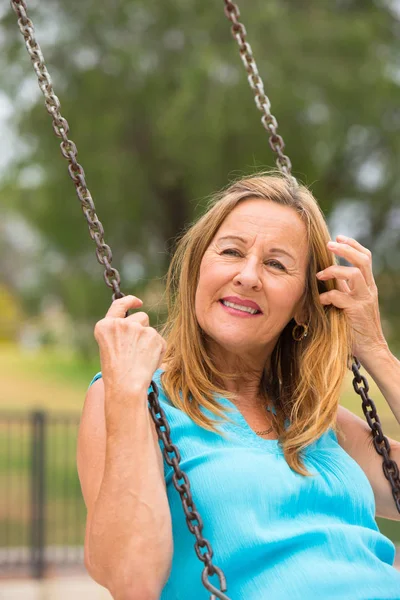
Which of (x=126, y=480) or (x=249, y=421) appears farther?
(x=249, y=421)

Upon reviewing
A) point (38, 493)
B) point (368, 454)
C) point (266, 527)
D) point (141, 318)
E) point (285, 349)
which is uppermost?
point (141, 318)

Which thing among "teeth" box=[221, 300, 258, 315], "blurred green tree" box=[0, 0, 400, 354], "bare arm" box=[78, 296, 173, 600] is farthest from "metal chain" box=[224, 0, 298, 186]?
"blurred green tree" box=[0, 0, 400, 354]

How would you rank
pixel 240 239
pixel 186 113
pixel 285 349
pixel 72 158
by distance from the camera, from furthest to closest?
pixel 186 113 < pixel 285 349 < pixel 240 239 < pixel 72 158

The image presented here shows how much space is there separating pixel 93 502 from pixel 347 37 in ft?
25.3

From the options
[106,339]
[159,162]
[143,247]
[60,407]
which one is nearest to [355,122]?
[159,162]

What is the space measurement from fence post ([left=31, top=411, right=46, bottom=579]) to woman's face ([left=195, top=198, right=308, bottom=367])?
5.18 metres

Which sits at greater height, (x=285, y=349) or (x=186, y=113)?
(x=186, y=113)

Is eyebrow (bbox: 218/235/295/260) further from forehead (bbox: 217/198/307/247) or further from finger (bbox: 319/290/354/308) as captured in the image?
finger (bbox: 319/290/354/308)

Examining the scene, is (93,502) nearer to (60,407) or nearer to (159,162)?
(159,162)

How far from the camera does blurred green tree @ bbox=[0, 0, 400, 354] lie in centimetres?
796

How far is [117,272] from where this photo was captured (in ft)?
5.59

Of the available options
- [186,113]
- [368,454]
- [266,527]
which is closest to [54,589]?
[186,113]

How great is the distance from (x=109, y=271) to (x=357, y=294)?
2.31ft

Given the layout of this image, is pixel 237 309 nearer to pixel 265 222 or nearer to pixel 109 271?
pixel 265 222
